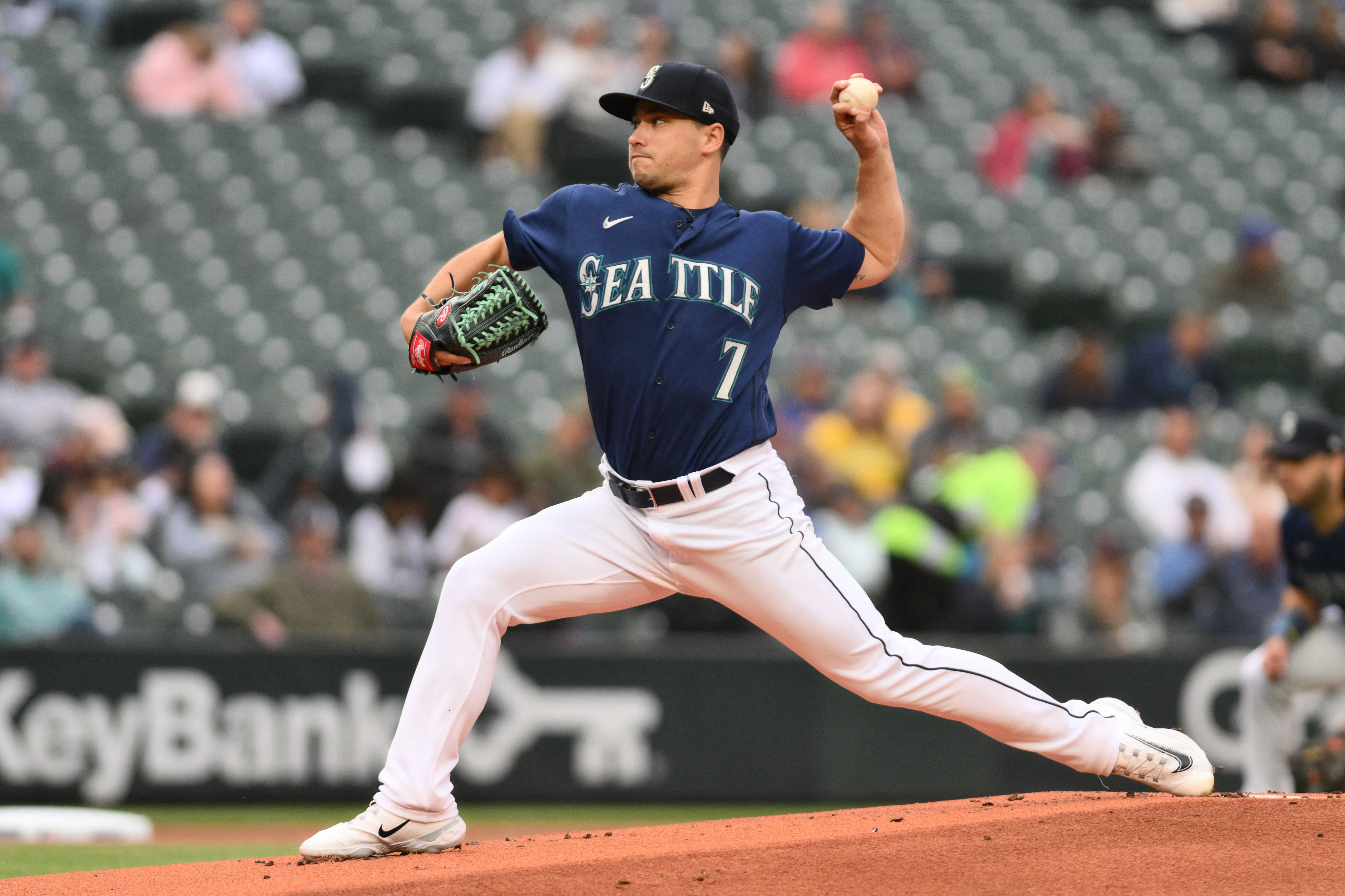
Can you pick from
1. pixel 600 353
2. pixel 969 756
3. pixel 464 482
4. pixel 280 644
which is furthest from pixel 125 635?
pixel 600 353

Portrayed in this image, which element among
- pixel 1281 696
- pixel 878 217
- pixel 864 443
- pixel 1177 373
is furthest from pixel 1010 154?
pixel 878 217

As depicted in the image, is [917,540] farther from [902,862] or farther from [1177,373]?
[902,862]

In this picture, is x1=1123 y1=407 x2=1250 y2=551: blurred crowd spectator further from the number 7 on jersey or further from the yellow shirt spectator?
the number 7 on jersey

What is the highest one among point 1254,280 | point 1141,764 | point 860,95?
point 1254,280

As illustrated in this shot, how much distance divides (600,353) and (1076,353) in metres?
7.92

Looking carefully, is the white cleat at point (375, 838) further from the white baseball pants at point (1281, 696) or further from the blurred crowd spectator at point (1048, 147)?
the blurred crowd spectator at point (1048, 147)

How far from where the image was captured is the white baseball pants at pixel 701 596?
4.30m

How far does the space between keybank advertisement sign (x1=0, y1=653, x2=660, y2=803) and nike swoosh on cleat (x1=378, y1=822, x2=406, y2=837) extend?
4.31 metres

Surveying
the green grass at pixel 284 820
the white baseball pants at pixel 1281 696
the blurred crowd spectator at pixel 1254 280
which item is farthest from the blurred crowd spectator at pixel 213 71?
the white baseball pants at pixel 1281 696

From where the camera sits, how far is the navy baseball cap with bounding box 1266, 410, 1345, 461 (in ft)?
19.6

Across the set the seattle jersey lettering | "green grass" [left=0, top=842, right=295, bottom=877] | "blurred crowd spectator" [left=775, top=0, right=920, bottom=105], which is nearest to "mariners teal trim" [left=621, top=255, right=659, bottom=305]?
the seattle jersey lettering

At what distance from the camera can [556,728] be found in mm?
8906

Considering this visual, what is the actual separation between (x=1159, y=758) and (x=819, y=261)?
1690 mm

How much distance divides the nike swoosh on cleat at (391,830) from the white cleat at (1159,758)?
1924mm
